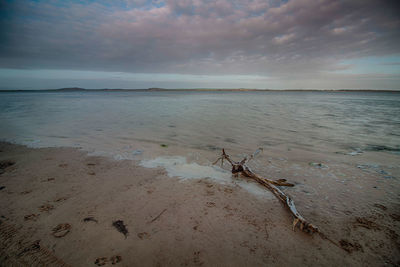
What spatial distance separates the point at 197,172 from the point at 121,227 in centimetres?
264

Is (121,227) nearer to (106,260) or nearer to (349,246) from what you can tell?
(106,260)

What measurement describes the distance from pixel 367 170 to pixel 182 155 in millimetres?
5929

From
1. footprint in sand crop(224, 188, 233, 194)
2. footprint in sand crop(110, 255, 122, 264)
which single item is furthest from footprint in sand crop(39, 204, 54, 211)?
footprint in sand crop(224, 188, 233, 194)

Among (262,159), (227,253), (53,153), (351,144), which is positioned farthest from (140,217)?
(351,144)

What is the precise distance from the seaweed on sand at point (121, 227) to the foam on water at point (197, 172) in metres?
2.02

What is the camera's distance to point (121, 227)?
9.84 feet

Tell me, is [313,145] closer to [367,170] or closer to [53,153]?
[367,170]

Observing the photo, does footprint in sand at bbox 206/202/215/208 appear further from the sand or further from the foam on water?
the foam on water

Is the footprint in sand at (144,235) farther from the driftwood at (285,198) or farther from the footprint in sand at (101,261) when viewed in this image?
the driftwood at (285,198)

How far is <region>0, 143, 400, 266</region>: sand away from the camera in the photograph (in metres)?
2.54

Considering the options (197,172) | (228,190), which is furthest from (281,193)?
(197,172)

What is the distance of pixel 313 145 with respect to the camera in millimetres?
8172

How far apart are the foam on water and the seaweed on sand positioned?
79.5 inches

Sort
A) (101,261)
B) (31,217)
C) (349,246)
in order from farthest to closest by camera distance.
A: (31,217) → (349,246) → (101,261)
